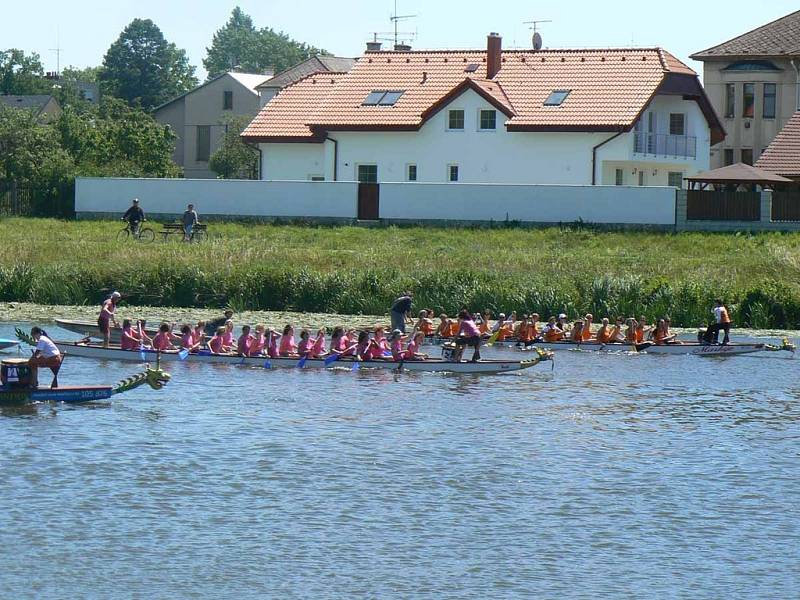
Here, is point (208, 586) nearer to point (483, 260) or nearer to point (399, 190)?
point (483, 260)

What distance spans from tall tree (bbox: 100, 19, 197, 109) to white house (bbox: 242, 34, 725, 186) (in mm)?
74275

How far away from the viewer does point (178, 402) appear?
32312mm

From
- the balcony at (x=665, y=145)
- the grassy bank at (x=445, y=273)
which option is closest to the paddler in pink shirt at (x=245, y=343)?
the grassy bank at (x=445, y=273)

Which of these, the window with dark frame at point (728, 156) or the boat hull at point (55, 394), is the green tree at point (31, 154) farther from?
the window with dark frame at point (728, 156)

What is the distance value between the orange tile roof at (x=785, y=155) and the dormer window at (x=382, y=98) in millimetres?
16845

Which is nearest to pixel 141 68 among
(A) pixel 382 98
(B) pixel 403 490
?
(A) pixel 382 98

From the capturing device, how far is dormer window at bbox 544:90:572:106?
65688 millimetres

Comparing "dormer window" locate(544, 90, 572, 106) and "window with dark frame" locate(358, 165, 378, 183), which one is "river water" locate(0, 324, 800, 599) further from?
"window with dark frame" locate(358, 165, 378, 183)

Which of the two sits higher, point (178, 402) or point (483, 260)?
point (483, 260)

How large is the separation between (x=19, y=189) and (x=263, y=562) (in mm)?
49789

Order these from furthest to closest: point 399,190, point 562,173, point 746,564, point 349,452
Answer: point 562,173 < point 399,190 < point 349,452 < point 746,564

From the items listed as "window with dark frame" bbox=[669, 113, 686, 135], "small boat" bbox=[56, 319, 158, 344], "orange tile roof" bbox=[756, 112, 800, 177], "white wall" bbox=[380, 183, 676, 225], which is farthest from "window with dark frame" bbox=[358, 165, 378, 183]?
"small boat" bbox=[56, 319, 158, 344]

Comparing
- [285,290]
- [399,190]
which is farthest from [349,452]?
[399,190]

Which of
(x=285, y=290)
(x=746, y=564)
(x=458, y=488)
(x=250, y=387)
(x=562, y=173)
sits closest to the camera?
(x=746, y=564)
